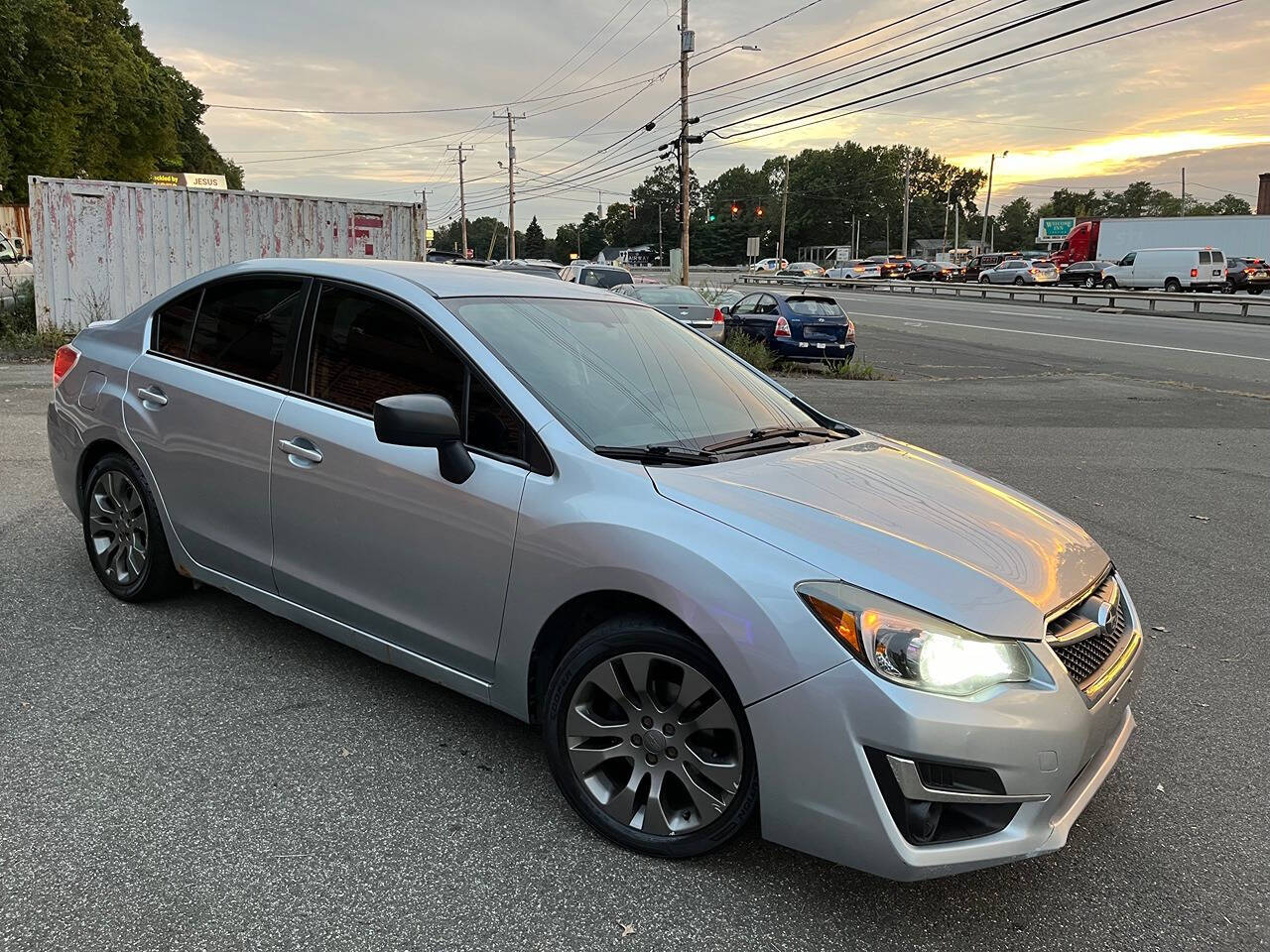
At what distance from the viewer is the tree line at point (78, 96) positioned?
131 feet

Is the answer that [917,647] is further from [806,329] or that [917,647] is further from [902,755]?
[806,329]

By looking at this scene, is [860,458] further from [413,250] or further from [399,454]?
[413,250]

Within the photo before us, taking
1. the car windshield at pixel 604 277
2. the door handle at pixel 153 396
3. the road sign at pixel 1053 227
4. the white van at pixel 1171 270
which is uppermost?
the road sign at pixel 1053 227

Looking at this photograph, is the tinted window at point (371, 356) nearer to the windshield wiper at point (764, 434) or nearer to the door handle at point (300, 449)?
the door handle at point (300, 449)

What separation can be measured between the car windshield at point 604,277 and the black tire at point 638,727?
1967 centimetres

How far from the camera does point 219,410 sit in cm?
387

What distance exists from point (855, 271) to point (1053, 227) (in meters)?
40.0

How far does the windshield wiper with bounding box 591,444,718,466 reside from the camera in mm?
2973

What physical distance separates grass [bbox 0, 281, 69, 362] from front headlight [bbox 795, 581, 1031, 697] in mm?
14205

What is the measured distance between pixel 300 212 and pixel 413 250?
213cm

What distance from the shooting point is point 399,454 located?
3238 mm

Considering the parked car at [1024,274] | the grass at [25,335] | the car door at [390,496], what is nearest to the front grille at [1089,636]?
the car door at [390,496]

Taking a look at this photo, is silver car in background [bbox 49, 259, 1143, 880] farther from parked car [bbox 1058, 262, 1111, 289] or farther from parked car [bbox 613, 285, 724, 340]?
parked car [bbox 1058, 262, 1111, 289]

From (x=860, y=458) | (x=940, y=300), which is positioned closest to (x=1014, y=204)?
(x=940, y=300)
